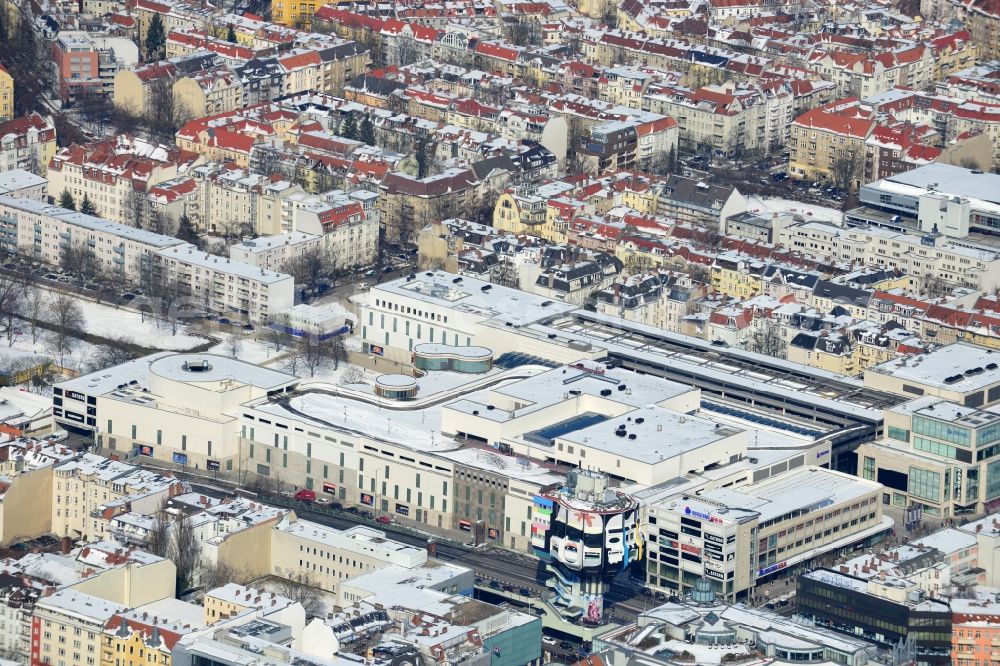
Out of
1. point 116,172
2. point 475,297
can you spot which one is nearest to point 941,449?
point 475,297

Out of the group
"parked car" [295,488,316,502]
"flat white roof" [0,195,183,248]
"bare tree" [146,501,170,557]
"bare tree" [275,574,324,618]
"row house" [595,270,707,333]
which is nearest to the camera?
"bare tree" [275,574,324,618]

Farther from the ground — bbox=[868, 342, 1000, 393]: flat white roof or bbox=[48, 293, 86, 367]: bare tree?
bbox=[868, 342, 1000, 393]: flat white roof

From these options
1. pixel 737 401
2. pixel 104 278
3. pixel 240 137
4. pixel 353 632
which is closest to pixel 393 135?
pixel 240 137

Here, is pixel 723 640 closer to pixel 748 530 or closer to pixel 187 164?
pixel 748 530

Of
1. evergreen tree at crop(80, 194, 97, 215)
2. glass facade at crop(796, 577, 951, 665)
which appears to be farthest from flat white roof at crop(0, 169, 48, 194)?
glass facade at crop(796, 577, 951, 665)

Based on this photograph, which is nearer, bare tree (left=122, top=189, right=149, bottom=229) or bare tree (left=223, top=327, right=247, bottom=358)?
bare tree (left=223, top=327, right=247, bottom=358)

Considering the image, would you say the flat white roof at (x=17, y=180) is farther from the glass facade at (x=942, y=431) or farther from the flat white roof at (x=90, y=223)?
the glass facade at (x=942, y=431)

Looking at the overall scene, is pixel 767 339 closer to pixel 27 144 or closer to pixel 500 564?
pixel 500 564

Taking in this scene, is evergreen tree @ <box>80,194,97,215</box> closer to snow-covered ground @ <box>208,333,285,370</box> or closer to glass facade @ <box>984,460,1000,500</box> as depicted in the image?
snow-covered ground @ <box>208,333,285,370</box>
